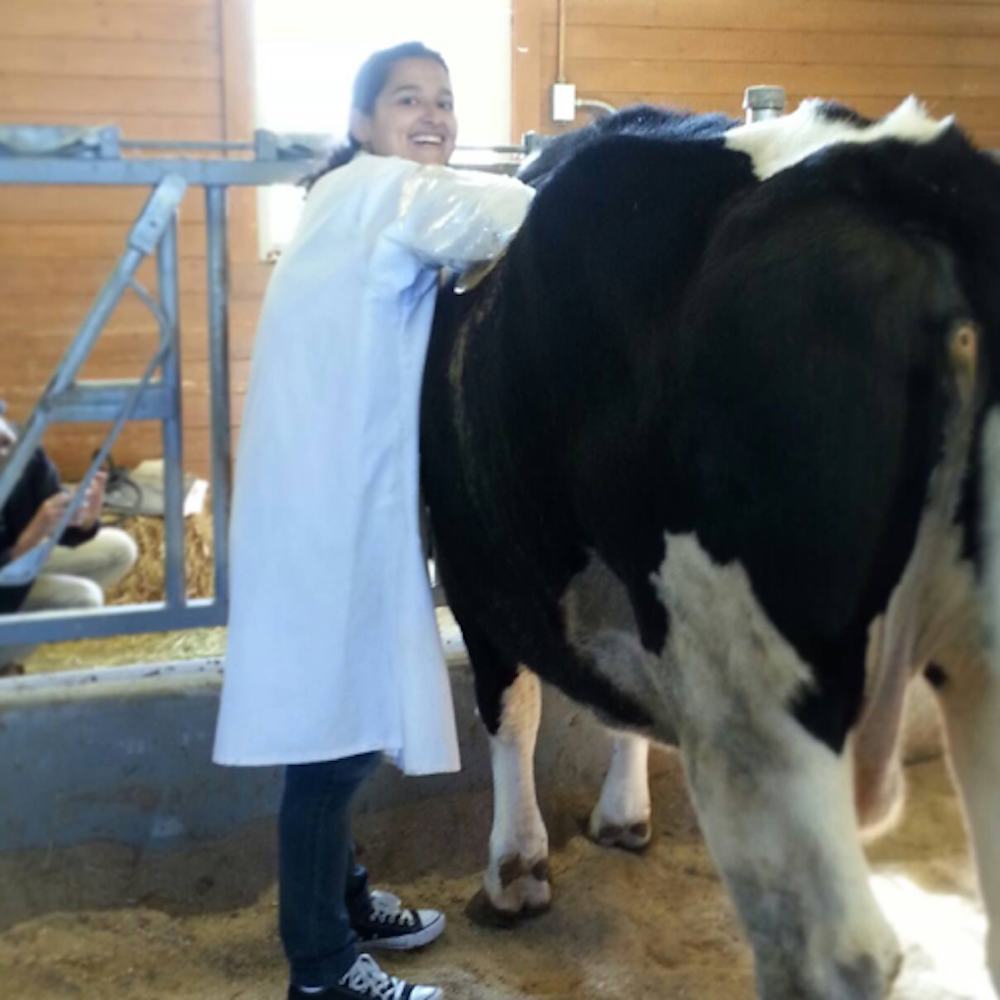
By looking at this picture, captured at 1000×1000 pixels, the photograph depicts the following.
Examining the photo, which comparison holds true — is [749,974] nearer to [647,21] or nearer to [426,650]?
[426,650]

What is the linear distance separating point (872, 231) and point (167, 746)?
1.91 metres

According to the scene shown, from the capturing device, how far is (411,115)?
79.7 inches

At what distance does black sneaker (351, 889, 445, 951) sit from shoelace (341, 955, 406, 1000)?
0.86 ft

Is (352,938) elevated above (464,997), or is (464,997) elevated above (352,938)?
(352,938)

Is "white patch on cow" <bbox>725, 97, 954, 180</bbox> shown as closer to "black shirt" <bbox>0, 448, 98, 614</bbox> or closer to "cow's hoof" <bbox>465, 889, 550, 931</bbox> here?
"cow's hoof" <bbox>465, 889, 550, 931</bbox>

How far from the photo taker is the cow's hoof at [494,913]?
2.44m

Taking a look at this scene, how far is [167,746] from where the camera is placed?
250 centimetres

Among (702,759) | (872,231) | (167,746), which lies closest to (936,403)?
(872,231)

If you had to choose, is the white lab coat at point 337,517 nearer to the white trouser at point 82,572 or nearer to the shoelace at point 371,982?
the shoelace at point 371,982

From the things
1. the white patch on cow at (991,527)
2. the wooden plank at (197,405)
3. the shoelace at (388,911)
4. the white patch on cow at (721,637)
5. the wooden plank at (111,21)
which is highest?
the wooden plank at (111,21)

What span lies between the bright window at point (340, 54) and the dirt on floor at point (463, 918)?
4302mm

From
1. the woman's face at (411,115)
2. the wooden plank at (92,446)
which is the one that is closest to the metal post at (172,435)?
the woman's face at (411,115)

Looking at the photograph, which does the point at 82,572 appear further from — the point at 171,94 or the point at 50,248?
the point at 171,94

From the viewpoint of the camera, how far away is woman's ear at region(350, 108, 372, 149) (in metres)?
2.06
